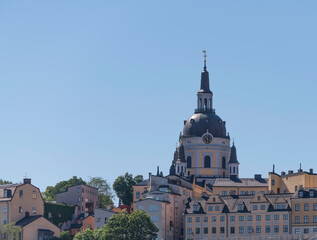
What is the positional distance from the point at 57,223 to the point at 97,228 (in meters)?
14.0

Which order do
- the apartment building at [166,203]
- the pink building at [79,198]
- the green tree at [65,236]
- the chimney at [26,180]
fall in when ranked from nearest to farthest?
the apartment building at [166,203]
the green tree at [65,236]
the chimney at [26,180]
the pink building at [79,198]

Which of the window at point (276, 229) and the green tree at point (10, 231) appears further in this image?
the green tree at point (10, 231)

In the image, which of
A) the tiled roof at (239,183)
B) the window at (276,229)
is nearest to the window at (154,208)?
the window at (276,229)

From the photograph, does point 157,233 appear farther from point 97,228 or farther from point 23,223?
point 23,223

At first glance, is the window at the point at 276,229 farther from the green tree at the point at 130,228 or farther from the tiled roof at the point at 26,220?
the tiled roof at the point at 26,220

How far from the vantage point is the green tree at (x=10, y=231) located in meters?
164

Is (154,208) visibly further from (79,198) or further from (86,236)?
(79,198)

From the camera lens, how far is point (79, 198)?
18962cm

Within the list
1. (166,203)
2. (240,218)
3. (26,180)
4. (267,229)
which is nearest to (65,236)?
(26,180)

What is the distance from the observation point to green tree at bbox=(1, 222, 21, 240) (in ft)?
538

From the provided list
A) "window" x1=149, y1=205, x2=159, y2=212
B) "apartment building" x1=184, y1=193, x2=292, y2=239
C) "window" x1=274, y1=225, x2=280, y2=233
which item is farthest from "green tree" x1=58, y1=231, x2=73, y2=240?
"window" x1=274, y1=225, x2=280, y2=233

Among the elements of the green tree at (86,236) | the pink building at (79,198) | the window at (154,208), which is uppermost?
the pink building at (79,198)

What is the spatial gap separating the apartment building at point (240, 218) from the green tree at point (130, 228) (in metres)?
11.5

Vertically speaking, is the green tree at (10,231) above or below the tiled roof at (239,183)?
below
